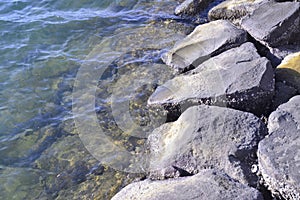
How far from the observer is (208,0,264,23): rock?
22.3ft

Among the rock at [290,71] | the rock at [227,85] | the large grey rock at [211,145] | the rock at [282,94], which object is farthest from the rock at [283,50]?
the large grey rock at [211,145]

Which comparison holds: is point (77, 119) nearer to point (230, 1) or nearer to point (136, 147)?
point (136, 147)

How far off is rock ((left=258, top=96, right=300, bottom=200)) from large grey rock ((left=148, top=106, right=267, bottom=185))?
0.16m

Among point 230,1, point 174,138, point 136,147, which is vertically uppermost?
point 230,1

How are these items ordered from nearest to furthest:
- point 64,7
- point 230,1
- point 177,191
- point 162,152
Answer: point 177,191 < point 162,152 < point 230,1 < point 64,7

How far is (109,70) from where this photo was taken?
6414 mm

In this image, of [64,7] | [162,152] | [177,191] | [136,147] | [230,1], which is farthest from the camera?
[64,7]

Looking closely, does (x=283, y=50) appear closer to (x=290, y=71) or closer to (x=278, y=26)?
(x=278, y=26)

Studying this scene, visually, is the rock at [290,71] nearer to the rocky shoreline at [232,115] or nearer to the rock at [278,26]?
the rocky shoreline at [232,115]

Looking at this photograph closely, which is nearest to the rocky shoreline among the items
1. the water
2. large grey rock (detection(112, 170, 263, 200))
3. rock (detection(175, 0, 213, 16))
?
large grey rock (detection(112, 170, 263, 200))

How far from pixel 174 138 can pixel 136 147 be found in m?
0.85

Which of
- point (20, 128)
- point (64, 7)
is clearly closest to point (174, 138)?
point (20, 128)

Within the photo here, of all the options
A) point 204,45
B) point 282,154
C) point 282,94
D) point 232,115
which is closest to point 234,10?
point 204,45

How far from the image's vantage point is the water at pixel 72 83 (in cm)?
460
